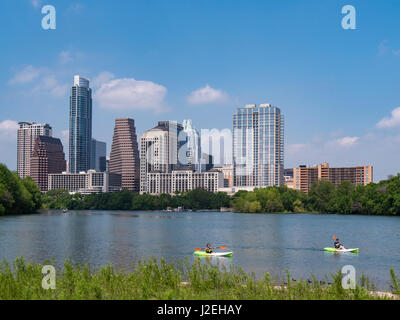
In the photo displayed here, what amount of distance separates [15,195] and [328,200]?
103 metres

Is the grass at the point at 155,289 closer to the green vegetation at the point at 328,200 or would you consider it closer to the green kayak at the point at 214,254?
the green kayak at the point at 214,254

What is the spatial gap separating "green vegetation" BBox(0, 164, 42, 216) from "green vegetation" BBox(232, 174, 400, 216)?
7439 cm

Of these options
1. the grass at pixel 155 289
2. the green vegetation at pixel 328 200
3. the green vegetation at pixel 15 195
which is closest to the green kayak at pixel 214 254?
the grass at pixel 155 289

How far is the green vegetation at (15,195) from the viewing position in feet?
353

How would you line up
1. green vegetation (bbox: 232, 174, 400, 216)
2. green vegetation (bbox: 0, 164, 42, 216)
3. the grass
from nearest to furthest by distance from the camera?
the grass < green vegetation (bbox: 0, 164, 42, 216) < green vegetation (bbox: 232, 174, 400, 216)

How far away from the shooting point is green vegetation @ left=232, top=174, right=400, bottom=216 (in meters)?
134

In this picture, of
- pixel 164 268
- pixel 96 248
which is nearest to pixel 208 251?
pixel 96 248

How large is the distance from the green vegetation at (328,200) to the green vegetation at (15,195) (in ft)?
244

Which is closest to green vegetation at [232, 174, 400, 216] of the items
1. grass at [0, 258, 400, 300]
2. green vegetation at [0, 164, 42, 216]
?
green vegetation at [0, 164, 42, 216]

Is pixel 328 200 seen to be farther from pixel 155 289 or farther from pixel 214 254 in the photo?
pixel 155 289

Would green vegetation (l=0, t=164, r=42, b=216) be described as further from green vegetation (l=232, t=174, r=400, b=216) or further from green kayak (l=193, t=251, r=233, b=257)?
green vegetation (l=232, t=174, r=400, b=216)
